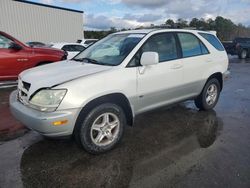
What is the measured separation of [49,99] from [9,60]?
14.8 feet

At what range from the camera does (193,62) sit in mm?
4609

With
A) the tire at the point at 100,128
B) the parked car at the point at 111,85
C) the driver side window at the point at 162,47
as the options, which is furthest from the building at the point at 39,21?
the tire at the point at 100,128

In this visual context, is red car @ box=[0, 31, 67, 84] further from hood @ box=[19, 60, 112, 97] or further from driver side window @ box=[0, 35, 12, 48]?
hood @ box=[19, 60, 112, 97]

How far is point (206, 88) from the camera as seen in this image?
16.7ft

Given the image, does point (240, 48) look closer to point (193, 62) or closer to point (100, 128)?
point (193, 62)

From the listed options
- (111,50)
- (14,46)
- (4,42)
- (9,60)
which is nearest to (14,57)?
(9,60)

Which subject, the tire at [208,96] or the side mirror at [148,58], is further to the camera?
the tire at [208,96]

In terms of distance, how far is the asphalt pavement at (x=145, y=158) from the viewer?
2.82 metres

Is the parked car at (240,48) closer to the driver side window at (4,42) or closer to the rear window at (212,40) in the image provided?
the rear window at (212,40)

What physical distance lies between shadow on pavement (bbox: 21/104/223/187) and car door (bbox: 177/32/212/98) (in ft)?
2.35

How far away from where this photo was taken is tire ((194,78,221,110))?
5.11m

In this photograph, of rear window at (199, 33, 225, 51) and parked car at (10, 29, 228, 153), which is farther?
rear window at (199, 33, 225, 51)

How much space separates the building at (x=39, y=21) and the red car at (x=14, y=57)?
57.1 feet

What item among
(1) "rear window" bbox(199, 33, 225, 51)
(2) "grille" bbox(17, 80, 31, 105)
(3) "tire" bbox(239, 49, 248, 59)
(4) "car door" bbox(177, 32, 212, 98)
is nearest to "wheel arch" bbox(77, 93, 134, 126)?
(2) "grille" bbox(17, 80, 31, 105)
